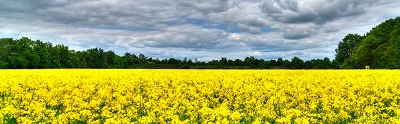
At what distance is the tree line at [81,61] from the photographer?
2510 inches

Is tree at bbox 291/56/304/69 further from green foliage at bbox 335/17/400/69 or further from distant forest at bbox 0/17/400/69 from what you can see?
green foliage at bbox 335/17/400/69

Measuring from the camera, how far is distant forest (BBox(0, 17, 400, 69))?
64.6 metres

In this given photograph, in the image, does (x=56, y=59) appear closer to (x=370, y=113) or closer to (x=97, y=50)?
(x=97, y=50)

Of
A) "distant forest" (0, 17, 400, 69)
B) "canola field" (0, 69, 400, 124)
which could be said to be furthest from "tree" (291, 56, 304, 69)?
"canola field" (0, 69, 400, 124)

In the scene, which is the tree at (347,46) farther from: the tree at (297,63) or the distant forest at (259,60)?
the tree at (297,63)

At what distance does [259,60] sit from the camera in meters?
67.0

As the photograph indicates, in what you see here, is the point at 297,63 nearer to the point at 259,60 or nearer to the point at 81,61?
the point at 259,60

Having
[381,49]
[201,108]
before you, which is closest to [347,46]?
[381,49]

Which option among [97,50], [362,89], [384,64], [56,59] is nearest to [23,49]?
[56,59]

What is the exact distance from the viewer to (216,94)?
16422 millimetres

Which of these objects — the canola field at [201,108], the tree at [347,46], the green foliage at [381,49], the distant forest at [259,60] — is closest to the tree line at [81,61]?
the distant forest at [259,60]

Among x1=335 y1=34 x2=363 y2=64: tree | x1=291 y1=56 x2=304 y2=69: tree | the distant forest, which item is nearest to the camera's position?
x1=291 y1=56 x2=304 y2=69: tree

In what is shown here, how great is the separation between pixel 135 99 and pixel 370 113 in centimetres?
773

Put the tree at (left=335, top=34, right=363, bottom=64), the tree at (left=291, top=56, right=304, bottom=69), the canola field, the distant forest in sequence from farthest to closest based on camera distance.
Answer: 1. the tree at (left=335, top=34, right=363, bottom=64)
2. the distant forest
3. the tree at (left=291, top=56, right=304, bottom=69)
4. the canola field
